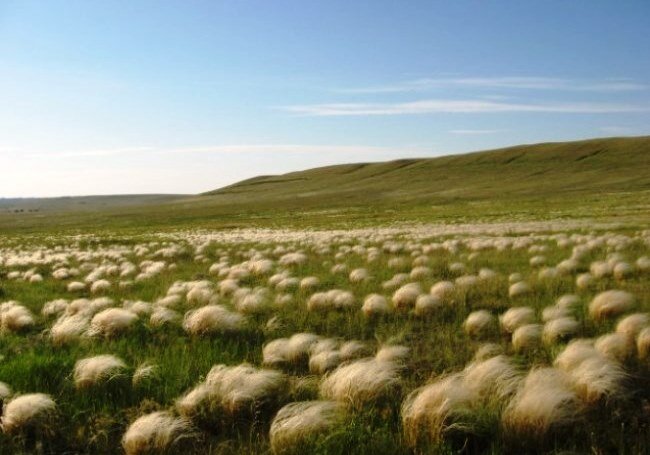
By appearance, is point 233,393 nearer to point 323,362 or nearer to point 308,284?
point 323,362

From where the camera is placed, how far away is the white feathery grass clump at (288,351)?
5.99 meters

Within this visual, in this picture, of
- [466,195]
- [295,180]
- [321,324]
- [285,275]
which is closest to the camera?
[321,324]

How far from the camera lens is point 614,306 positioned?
730 cm

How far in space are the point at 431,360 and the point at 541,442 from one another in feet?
6.69

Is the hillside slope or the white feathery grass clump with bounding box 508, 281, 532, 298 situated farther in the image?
the hillside slope

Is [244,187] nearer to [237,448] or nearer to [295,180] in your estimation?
[295,180]

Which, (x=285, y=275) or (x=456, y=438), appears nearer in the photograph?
(x=456, y=438)

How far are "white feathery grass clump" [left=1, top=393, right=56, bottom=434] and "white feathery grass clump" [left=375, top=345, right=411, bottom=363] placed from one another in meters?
3.11

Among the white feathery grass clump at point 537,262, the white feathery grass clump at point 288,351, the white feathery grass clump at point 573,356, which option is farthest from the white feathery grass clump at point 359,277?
the white feathery grass clump at point 573,356

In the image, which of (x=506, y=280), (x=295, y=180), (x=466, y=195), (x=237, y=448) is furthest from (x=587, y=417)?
(x=295, y=180)

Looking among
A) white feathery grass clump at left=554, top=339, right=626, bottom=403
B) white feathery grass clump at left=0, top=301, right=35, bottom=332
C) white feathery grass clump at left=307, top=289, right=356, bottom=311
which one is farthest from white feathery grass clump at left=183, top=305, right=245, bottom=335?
white feathery grass clump at left=554, top=339, right=626, bottom=403

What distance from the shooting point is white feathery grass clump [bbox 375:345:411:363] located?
560 centimetres

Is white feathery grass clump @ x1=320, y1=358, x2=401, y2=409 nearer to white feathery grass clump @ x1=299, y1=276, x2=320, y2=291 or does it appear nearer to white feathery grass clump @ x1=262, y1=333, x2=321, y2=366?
white feathery grass clump @ x1=262, y1=333, x2=321, y2=366

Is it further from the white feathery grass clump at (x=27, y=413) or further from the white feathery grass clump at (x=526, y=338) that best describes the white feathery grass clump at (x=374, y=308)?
the white feathery grass clump at (x=27, y=413)
